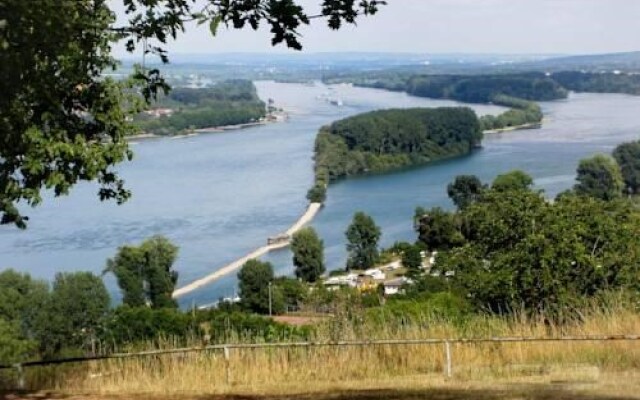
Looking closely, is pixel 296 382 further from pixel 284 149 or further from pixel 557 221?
pixel 284 149

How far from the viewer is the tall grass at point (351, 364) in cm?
474

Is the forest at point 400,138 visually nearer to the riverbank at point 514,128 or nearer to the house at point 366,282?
the riverbank at point 514,128

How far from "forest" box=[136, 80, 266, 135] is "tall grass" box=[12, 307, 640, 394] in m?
61.6

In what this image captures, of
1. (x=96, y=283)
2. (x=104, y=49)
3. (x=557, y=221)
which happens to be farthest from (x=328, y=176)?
(x=104, y=49)

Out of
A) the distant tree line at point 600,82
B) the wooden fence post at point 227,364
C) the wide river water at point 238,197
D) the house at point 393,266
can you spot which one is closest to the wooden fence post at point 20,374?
the wooden fence post at point 227,364

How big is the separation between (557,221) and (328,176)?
40.8m

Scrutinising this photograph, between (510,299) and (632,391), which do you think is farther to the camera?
(510,299)

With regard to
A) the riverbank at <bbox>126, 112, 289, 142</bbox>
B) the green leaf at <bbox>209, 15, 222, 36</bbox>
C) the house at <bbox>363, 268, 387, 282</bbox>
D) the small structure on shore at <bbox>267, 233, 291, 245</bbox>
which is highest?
the green leaf at <bbox>209, 15, 222, 36</bbox>

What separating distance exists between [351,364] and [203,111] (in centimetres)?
8376

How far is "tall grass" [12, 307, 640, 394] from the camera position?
4742 mm

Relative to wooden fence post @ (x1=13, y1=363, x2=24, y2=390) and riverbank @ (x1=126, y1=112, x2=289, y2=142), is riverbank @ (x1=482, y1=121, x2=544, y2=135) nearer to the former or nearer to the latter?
riverbank @ (x1=126, y1=112, x2=289, y2=142)

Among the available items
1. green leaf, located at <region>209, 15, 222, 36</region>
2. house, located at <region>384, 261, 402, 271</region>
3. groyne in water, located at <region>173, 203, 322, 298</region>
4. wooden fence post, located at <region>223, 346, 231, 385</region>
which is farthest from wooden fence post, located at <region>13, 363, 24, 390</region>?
house, located at <region>384, 261, 402, 271</region>

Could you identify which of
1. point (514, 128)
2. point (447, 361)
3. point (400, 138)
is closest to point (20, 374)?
point (447, 361)

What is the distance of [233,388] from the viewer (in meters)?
4.68
